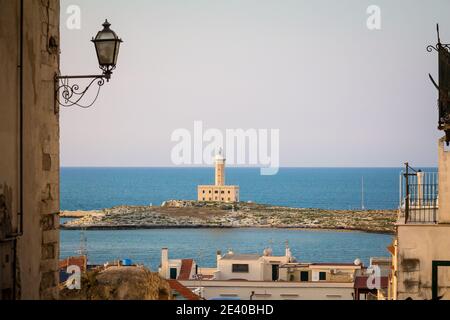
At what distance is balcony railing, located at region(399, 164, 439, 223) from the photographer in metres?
15.4

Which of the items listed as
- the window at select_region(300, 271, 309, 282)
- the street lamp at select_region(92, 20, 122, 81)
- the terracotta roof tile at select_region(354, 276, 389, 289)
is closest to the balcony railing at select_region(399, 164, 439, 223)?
the street lamp at select_region(92, 20, 122, 81)

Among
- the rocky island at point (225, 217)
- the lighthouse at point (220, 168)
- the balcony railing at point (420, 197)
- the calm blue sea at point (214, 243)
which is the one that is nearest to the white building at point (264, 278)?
the balcony railing at point (420, 197)

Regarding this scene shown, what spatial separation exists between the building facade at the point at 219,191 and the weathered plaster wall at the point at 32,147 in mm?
165045

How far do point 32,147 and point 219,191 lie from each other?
171m

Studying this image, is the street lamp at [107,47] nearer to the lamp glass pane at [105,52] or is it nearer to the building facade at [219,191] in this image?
the lamp glass pane at [105,52]

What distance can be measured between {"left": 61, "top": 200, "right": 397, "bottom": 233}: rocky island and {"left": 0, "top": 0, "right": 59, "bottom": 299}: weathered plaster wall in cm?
12494

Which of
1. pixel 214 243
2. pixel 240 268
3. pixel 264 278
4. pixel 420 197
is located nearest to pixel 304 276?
pixel 264 278

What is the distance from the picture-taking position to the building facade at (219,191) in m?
177

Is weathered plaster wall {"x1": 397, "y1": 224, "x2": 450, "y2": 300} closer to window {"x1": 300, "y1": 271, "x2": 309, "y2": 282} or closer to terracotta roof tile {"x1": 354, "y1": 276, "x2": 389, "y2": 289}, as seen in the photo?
terracotta roof tile {"x1": 354, "y1": 276, "x2": 389, "y2": 289}

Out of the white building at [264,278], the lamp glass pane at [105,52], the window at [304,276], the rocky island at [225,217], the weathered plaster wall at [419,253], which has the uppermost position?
the lamp glass pane at [105,52]
